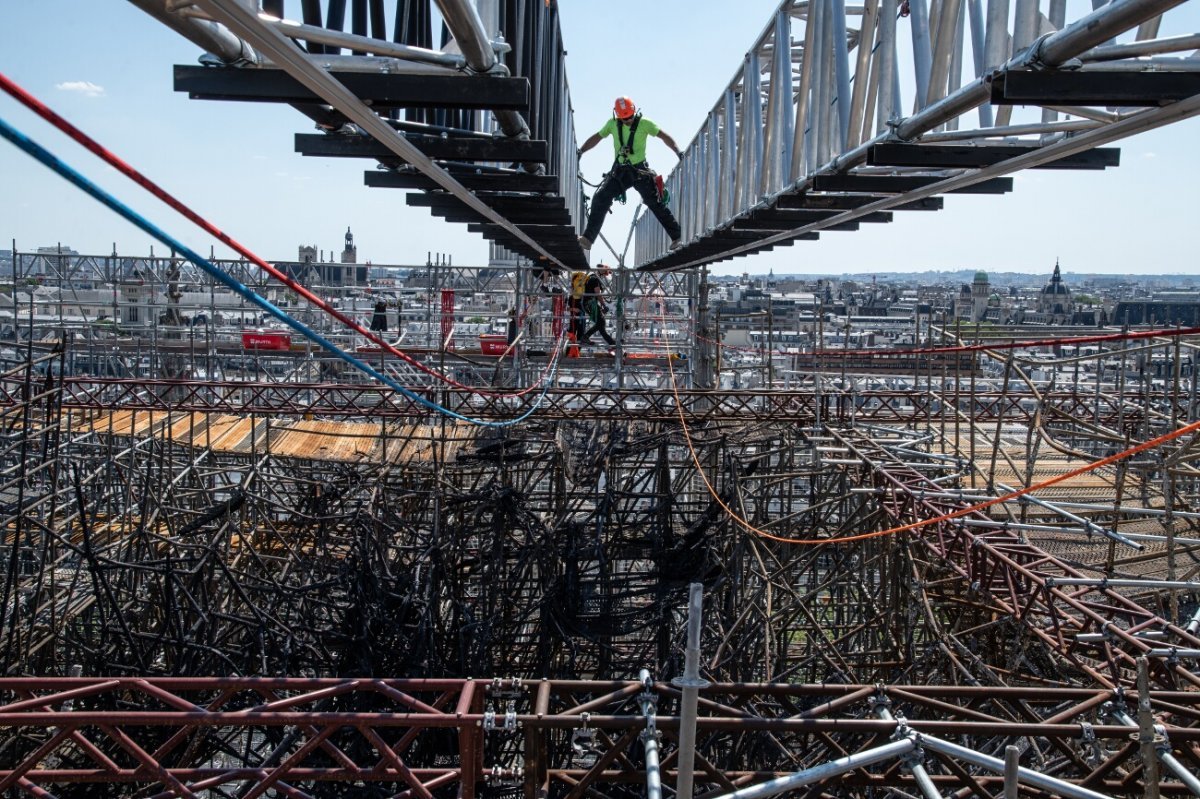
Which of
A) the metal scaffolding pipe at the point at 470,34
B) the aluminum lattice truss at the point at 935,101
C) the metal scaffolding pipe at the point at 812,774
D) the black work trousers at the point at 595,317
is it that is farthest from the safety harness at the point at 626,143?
the metal scaffolding pipe at the point at 812,774

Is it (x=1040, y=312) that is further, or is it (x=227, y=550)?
(x=1040, y=312)

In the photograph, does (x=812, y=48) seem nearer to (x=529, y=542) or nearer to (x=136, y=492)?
(x=529, y=542)

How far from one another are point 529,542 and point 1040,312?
4343 centimetres

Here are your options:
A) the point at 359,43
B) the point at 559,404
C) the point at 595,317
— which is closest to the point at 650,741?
the point at 359,43

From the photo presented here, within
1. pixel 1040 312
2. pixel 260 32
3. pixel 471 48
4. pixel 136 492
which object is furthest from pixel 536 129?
pixel 1040 312

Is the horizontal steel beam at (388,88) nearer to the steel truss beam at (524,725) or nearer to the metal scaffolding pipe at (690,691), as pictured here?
the metal scaffolding pipe at (690,691)

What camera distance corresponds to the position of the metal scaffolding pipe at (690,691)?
10.3ft

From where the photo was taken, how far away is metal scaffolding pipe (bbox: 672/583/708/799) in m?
3.13

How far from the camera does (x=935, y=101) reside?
4.56m

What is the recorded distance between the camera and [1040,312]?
4647 cm

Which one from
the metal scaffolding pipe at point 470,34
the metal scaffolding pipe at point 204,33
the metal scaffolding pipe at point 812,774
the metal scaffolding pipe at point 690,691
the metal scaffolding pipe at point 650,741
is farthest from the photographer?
the metal scaffolding pipe at point 812,774

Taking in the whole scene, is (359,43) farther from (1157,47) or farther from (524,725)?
(524,725)

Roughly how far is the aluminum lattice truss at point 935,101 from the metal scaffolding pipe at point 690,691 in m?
2.18

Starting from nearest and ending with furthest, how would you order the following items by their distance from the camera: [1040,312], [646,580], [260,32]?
[260,32] < [646,580] < [1040,312]
